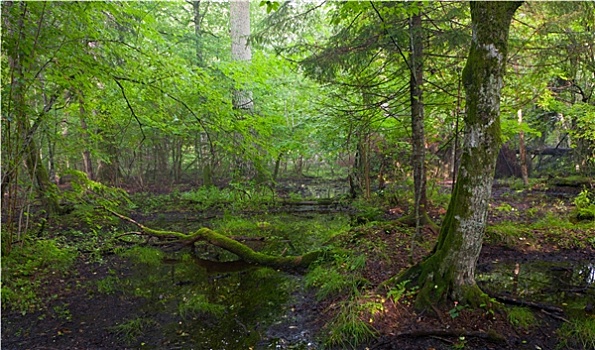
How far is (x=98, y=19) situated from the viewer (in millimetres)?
5172

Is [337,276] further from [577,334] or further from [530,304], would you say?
[577,334]

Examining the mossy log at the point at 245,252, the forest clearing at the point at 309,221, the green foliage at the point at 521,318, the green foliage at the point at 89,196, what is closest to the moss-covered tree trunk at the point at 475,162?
the forest clearing at the point at 309,221

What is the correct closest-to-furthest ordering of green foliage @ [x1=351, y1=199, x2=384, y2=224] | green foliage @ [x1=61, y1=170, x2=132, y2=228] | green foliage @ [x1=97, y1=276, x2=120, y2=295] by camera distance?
green foliage @ [x1=97, y1=276, x2=120, y2=295], green foliage @ [x1=61, y1=170, x2=132, y2=228], green foliage @ [x1=351, y1=199, x2=384, y2=224]

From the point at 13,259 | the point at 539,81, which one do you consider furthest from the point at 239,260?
the point at 539,81

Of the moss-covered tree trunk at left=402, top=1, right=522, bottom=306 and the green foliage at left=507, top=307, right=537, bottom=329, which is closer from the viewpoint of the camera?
the moss-covered tree trunk at left=402, top=1, right=522, bottom=306

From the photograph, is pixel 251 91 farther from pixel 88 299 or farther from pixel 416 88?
pixel 88 299

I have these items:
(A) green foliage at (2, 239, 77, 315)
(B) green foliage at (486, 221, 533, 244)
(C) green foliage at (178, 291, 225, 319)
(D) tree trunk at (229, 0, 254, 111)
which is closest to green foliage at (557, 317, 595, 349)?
(B) green foliage at (486, 221, 533, 244)

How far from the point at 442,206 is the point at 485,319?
5802 millimetres

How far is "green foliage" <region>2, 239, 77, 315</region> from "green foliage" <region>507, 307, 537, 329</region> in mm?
6026

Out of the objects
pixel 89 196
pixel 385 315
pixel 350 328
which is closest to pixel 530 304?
pixel 385 315

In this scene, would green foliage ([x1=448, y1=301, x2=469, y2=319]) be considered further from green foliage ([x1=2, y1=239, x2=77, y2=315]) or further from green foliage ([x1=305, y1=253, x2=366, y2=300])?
green foliage ([x1=2, y1=239, x2=77, y2=315])

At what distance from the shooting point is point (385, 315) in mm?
4359

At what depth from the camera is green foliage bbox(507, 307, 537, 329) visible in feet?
13.6

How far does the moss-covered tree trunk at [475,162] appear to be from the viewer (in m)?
4.00
